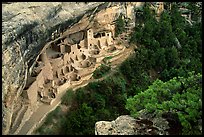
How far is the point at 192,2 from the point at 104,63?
26.2 feet

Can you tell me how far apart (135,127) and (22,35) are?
3701mm

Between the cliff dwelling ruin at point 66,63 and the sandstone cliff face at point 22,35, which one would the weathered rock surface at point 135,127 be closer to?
the sandstone cliff face at point 22,35

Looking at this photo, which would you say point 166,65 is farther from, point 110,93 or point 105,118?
point 105,118

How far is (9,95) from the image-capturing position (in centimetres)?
861

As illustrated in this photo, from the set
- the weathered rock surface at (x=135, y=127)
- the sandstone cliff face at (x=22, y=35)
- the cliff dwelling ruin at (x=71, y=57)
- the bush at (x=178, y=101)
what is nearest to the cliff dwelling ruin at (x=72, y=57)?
the cliff dwelling ruin at (x=71, y=57)

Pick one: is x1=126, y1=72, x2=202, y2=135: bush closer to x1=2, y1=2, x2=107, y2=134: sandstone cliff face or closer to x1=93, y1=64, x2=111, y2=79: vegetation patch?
x1=2, y1=2, x2=107, y2=134: sandstone cliff face

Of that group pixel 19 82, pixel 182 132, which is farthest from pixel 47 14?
pixel 182 132

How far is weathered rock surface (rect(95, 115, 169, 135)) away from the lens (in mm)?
5250

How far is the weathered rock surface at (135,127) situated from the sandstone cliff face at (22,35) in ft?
9.79

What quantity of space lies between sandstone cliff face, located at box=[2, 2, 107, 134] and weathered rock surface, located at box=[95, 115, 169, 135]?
9.79 feet

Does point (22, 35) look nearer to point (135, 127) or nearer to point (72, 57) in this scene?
point (135, 127)

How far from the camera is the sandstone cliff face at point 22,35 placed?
775cm

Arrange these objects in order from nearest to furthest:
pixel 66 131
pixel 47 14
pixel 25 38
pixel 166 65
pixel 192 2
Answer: pixel 25 38 < pixel 47 14 < pixel 66 131 < pixel 166 65 < pixel 192 2

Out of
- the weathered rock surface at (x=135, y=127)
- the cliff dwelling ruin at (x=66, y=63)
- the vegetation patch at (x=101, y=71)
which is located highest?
the weathered rock surface at (x=135, y=127)
